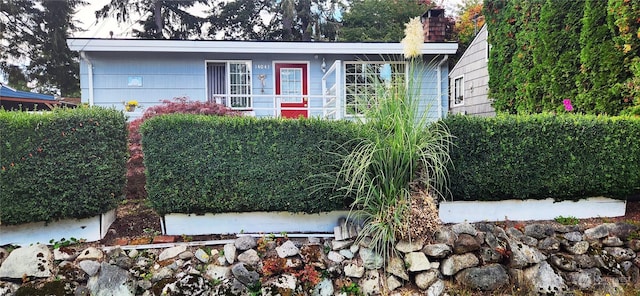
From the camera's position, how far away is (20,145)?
291 cm

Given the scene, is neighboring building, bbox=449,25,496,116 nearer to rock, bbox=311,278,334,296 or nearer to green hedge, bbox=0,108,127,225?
rock, bbox=311,278,334,296

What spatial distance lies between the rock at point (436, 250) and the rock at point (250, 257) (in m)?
1.45

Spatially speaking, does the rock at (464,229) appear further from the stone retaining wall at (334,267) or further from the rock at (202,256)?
the rock at (202,256)

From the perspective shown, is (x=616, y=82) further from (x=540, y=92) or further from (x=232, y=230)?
(x=232, y=230)

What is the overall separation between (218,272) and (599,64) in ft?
17.6

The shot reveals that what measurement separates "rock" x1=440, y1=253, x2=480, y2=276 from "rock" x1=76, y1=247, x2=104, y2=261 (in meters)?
2.94

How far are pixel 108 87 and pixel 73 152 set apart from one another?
5192 mm

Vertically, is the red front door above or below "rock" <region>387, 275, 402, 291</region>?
above

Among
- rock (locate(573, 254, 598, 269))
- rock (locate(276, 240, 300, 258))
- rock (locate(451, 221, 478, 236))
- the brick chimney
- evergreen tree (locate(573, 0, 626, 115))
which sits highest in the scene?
the brick chimney

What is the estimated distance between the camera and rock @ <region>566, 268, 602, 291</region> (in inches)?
128

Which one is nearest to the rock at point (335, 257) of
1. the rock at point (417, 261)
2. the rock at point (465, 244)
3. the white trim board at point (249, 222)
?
the white trim board at point (249, 222)

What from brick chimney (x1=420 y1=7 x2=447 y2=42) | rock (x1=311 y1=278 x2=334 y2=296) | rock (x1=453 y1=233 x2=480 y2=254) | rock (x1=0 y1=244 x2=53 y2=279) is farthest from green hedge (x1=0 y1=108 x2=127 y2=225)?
brick chimney (x1=420 y1=7 x2=447 y2=42)

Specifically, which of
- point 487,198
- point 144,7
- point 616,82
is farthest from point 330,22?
point 487,198

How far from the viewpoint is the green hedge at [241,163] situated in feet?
10.5
